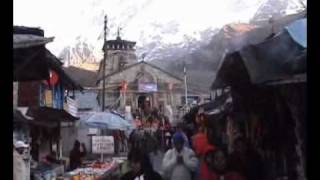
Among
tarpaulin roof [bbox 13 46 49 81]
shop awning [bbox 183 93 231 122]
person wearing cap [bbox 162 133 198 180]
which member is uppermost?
tarpaulin roof [bbox 13 46 49 81]

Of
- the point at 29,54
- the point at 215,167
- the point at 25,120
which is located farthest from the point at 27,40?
the point at 215,167

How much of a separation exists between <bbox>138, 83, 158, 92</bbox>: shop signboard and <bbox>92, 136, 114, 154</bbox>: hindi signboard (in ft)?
1.04

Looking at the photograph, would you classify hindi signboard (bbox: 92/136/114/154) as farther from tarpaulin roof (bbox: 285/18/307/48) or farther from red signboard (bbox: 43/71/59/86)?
tarpaulin roof (bbox: 285/18/307/48)

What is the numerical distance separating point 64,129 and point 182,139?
64 centimetres

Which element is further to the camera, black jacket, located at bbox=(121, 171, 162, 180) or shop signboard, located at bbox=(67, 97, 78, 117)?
shop signboard, located at bbox=(67, 97, 78, 117)

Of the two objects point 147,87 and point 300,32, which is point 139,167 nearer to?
point 147,87

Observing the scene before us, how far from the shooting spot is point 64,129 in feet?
9.38

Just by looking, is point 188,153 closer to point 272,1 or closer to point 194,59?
point 194,59

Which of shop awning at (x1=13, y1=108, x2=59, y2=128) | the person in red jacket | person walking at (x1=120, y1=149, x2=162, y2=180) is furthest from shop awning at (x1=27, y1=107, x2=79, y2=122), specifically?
the person in red jacket

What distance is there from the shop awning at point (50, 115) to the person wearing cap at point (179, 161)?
55 centimetres

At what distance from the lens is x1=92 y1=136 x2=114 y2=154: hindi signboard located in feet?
9.33

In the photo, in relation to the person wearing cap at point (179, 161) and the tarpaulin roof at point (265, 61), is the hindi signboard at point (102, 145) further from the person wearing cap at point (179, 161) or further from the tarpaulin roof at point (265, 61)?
the tarpaulin roof at point (265, 61)

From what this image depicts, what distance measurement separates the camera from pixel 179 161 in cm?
281
